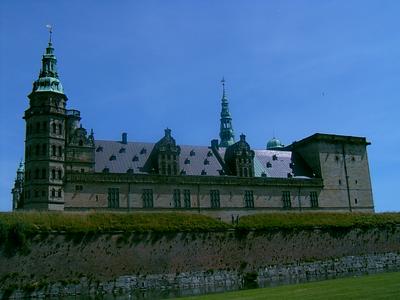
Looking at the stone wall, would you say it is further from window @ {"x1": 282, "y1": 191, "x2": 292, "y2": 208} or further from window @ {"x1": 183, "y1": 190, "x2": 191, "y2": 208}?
window @ {"x1": 282, "y1": 191, "x2": 292, "y2": 208}

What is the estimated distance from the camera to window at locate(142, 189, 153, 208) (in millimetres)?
50812

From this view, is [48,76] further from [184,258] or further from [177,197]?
[184,258]

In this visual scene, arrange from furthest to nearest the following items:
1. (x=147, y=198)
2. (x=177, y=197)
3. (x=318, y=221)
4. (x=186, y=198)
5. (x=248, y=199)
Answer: (x=248, y=199) → (x=186, y=198) → (x=177, y=197) → (x=147, y=198) → (x=318, y=221)

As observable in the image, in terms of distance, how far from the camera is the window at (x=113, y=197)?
4934 cm

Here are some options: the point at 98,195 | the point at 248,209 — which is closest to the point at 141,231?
the point at 98,195

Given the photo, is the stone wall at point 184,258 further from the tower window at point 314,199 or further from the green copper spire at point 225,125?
the green copper spire at point 225,125

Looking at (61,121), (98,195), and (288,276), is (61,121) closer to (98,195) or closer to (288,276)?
(98,195)

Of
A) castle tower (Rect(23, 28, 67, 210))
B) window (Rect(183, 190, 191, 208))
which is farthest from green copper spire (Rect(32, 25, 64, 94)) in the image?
window (Rect(183, 190, 191, 208))

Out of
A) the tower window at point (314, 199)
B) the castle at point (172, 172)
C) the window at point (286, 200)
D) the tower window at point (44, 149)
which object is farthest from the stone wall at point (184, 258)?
the tower window at point (44, 149)

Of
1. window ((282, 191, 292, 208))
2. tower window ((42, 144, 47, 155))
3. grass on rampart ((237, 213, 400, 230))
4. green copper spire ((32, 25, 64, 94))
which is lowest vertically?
grass on rampart ((237, 213, 400, 230))

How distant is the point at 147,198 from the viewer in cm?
5103

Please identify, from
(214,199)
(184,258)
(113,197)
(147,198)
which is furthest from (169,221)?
(214,199)

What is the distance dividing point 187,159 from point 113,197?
34.3 feet

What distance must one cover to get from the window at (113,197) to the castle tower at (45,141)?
15.7 ft
